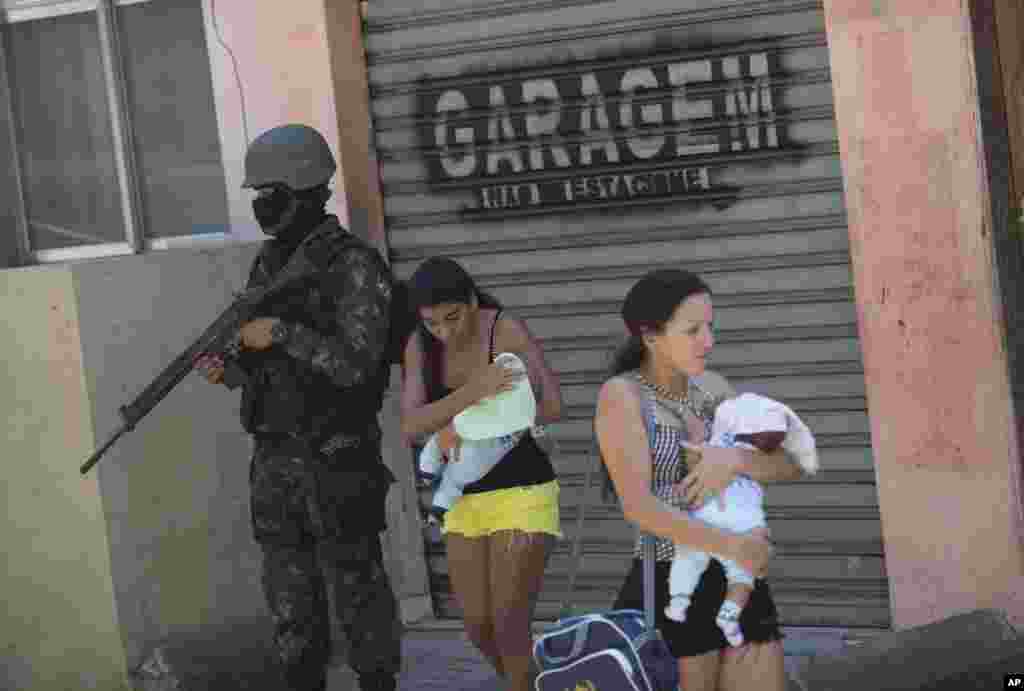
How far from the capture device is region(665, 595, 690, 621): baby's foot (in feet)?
15.7

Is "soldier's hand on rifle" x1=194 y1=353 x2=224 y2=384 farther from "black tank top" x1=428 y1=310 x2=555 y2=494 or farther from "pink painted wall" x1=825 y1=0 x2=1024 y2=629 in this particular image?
"pink painted wall" x1=825 y1=0 x2=1024 y2=629

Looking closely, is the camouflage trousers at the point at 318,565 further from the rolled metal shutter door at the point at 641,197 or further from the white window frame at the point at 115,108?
the white window frame at the point at 115,108

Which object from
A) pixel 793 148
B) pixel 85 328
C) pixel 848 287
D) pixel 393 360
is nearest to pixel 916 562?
pixel 848 287

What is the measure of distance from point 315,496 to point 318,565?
0.90 feet

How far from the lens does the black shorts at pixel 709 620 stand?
15.8 feet

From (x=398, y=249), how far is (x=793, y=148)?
70.2 inches

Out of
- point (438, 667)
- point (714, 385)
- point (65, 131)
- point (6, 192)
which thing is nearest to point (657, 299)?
point (714, 385)

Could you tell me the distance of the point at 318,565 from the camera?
672cm

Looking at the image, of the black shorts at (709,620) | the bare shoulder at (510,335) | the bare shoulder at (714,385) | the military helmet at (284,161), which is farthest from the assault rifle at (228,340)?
the black shorts at (709,620)

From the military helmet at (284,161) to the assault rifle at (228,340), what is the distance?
296mm

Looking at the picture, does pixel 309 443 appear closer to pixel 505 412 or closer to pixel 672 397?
pixel 505 412

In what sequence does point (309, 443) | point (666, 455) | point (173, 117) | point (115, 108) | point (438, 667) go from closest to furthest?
point (666, 455), point (309, 443), point (438, 667), point (173, 117), point (115, 108)

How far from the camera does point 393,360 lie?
21.7 feet

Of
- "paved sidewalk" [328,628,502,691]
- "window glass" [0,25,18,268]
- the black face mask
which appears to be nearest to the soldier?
the black face mask
